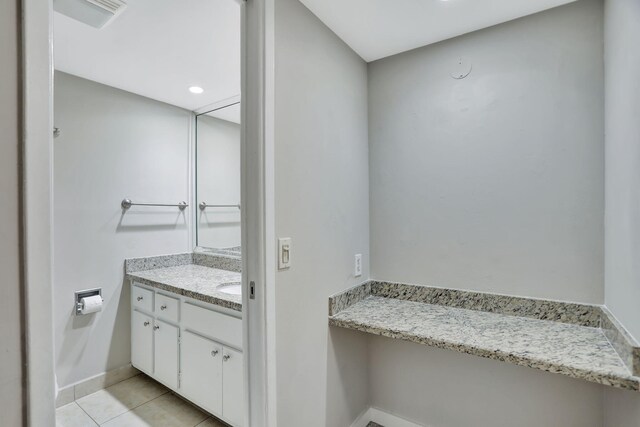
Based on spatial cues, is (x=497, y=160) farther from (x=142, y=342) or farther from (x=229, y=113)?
(x=142, y=342)

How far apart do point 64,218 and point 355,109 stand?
2079 millimetres

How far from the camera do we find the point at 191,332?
196 centimetres

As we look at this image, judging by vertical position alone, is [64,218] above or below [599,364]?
above

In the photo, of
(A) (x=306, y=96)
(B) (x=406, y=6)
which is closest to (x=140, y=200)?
(A) (x=306, y=96)

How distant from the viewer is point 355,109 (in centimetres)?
184

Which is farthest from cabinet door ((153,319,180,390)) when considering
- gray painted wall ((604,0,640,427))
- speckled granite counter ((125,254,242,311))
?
gray painted wall ((604,0,640,427))

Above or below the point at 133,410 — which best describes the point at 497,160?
above

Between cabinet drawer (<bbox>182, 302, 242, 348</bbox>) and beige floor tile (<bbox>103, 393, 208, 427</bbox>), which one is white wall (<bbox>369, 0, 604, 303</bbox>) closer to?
cabinet drawer (<bbox>182, 302, 242, 348</bbox>)

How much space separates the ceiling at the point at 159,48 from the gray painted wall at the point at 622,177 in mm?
1547

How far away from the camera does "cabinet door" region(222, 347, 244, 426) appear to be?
5.55ft

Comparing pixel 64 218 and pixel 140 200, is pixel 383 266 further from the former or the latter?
pixel 64 218

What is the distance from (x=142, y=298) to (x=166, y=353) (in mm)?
482

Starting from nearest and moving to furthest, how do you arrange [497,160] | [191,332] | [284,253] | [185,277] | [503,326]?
[284,253], [503,326], [497,160], [191,332], [185,277]

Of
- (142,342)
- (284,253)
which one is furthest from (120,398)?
(284,253)
